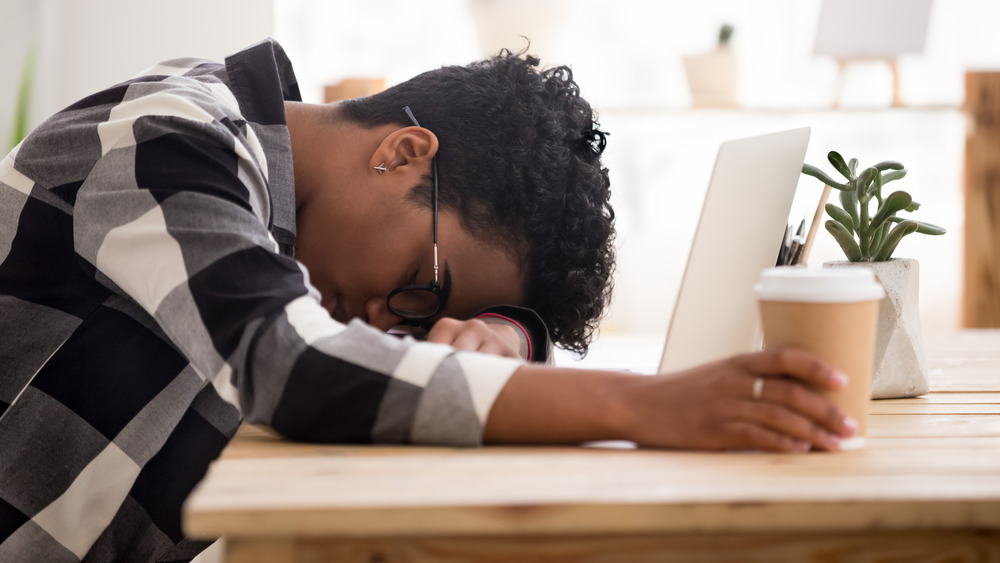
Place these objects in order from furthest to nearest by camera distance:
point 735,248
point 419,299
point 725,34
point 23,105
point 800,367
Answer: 1. point 725,34
2. point 23,105
3. point 419,299
4. point 735,248
5. point 800,367

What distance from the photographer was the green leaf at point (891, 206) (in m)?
0.91

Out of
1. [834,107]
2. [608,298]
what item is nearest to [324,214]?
[608,298]

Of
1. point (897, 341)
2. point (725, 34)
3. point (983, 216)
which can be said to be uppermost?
point (725, 34)

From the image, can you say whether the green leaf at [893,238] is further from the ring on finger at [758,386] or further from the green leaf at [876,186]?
the ring on finger at [758,386]

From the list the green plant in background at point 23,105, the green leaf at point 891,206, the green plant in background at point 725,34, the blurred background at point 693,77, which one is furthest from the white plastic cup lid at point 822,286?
Answer: the green plant in background at point 725,34

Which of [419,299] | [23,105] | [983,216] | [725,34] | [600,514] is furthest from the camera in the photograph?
[725,34]

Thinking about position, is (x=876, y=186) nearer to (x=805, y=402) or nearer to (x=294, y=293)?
(x=805, y=402)

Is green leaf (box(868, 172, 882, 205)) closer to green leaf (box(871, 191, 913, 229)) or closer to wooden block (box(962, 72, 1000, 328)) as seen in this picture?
green leaf (box(871, 191, 913, 229))

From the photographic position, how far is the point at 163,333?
0.93 metres

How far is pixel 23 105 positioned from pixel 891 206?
2.34 m

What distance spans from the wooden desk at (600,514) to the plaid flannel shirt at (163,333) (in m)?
0.09

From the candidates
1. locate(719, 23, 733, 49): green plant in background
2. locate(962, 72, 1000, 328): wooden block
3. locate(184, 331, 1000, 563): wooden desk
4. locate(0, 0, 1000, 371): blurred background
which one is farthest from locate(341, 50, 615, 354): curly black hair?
locate(962, 72, 1000, 328): wooden block

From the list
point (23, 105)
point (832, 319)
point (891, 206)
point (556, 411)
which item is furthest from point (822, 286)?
point (23, 105)

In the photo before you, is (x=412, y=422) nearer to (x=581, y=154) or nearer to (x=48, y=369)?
(x=48, y=369)
